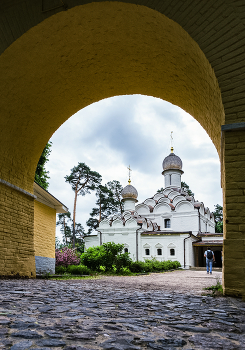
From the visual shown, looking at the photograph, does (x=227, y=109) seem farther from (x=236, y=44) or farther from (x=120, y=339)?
(x=120, y=339)

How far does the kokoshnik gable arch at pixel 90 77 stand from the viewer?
4.98m

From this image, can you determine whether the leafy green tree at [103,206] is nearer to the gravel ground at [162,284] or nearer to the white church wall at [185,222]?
the white church wall at [185,222]

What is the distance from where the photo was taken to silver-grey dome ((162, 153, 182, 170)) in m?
37.2

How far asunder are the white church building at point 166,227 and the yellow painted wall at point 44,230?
1626cm

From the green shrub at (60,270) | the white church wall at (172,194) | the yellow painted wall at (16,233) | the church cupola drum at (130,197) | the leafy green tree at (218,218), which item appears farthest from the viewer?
the leafy green tree at (218,218)

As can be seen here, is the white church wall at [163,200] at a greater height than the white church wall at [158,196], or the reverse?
the white church wall at [158,196]

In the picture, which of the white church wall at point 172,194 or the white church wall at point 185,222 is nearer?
the white church wall at point 185,222

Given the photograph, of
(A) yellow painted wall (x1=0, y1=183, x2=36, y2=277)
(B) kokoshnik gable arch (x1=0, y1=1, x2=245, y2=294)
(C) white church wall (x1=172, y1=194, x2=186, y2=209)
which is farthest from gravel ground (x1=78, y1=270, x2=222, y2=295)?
(C) white church wall (x1=172, y1=194, x2=186, y2=209)

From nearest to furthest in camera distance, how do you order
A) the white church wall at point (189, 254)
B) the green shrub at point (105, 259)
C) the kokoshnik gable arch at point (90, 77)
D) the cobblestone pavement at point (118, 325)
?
the cobblestone pavement at point (118, 325), the kokoshnik gable arch at point (90, 77), the green shrub at point (105, 259), the white church wall at point (189, 254)

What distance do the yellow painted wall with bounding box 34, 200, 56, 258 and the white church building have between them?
640 inches

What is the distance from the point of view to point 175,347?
2.00 meters

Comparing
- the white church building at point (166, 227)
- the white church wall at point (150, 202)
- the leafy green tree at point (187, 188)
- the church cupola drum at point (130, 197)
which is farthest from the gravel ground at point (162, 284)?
the leafy green tree at point (187, 188)

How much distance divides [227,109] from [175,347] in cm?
373

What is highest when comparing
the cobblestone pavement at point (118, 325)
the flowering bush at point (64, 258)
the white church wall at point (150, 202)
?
the white church wall at point (150, 202)
